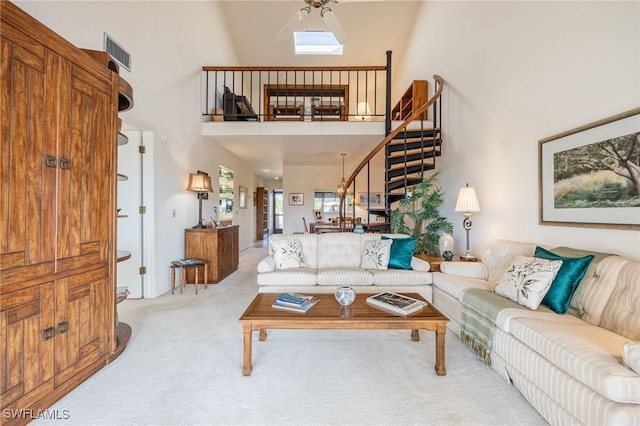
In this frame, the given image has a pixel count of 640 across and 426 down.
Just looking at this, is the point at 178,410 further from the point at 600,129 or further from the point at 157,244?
the point at 600,129

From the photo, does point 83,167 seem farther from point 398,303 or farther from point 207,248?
point 207,248

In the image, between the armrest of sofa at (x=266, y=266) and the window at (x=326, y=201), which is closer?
the armrest of sofa at (x=266, y=266)

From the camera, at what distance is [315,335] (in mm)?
2539

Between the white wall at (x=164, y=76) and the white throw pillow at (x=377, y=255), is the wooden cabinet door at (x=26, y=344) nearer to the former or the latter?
the white wall at (x=164, y=76)

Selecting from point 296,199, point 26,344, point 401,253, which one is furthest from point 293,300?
point 296,199

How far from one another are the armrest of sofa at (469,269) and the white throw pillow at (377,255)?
65cm

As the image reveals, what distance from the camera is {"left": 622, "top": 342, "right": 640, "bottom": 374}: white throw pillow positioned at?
116 centimetres

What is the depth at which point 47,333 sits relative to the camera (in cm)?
156

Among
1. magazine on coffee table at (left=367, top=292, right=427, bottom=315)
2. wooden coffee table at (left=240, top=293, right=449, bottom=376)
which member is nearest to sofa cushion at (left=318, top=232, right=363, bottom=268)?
magazine on coffee table at (left=367, top=292, right=427, bottom=315)

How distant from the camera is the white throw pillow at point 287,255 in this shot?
3.26 meters

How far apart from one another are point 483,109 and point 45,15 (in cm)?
443

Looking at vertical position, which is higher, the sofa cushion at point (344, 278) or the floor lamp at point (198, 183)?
the floor lamp at point (198, 183)

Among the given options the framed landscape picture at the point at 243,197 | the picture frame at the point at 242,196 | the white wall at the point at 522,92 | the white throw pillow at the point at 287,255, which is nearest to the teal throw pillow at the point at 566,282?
the white wall at the point at 522,92

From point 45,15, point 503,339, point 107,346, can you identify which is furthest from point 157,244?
point 503,339
